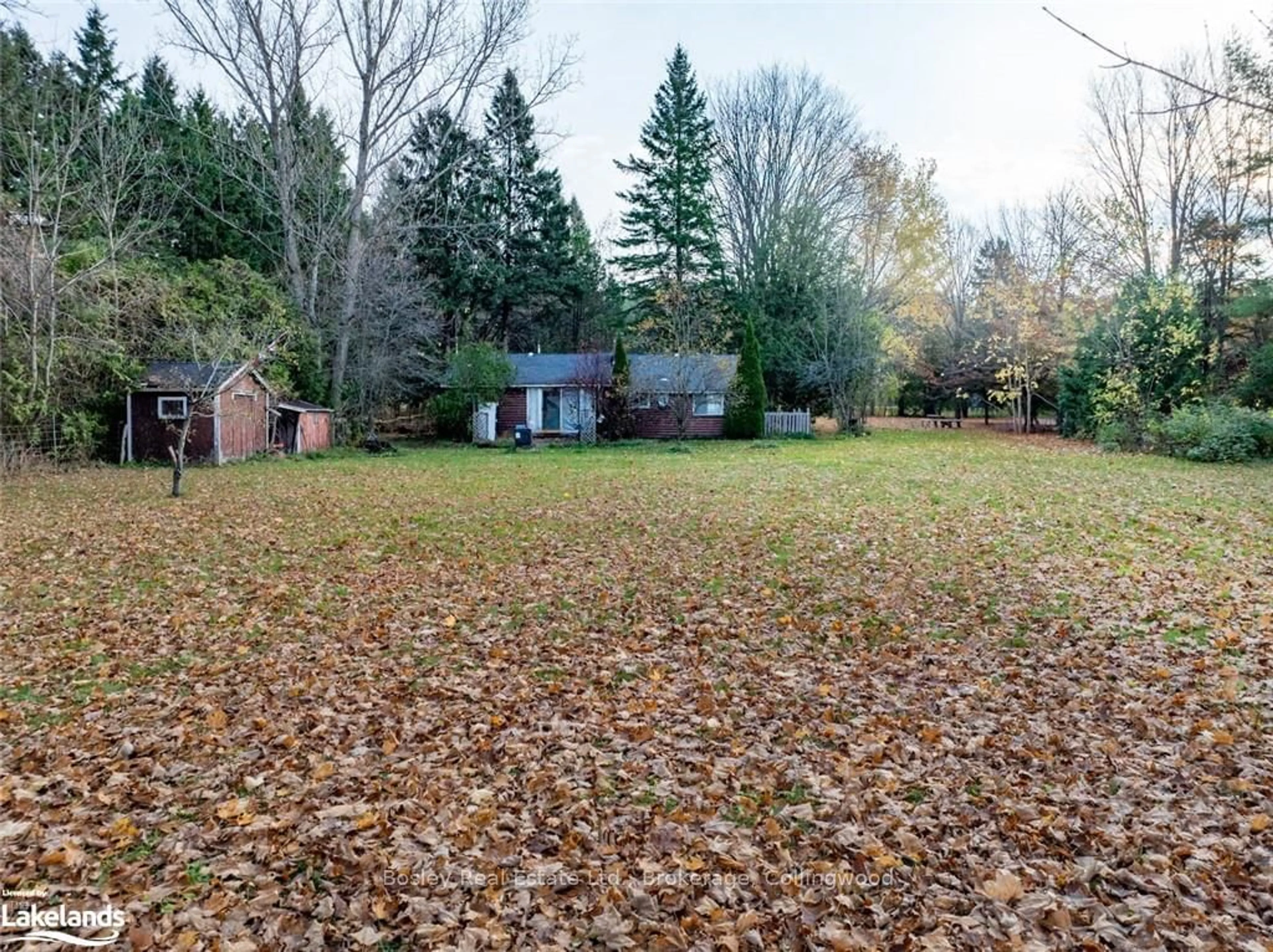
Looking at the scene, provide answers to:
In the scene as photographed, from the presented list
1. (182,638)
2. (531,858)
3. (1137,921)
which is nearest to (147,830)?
(531,858)

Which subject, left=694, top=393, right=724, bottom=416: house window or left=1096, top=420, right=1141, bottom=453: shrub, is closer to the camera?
left=1096, top=420, right=1141, bottom=453: shrub

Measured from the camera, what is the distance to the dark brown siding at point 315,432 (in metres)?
21.4

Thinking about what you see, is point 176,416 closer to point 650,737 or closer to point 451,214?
point 451,214

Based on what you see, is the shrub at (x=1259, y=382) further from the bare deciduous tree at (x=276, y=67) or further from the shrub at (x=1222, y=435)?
the bare deciduous tree at (x=276, y=67)

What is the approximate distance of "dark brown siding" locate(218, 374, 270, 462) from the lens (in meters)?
18.2

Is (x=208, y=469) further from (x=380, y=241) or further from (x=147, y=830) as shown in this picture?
(x=147, y=830)

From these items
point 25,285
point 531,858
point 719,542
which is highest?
point 25,285

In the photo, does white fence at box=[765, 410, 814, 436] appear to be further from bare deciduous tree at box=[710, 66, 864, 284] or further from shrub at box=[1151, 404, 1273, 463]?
shrub at box=[1151, 404, 1273, 463]

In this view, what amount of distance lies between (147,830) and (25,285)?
1485cm

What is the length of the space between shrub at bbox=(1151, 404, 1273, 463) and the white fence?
1202 centimetres

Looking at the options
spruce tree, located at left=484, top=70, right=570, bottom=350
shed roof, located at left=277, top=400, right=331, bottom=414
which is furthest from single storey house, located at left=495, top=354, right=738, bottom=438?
shed roof, located at left=277, top=400, right=331, bottom=414

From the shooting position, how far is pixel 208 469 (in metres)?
16.5

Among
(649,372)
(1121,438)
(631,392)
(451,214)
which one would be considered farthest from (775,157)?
(1121,438)

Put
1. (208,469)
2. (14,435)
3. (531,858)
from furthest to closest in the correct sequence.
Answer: (208,469) < (14,435) < (531,858)
